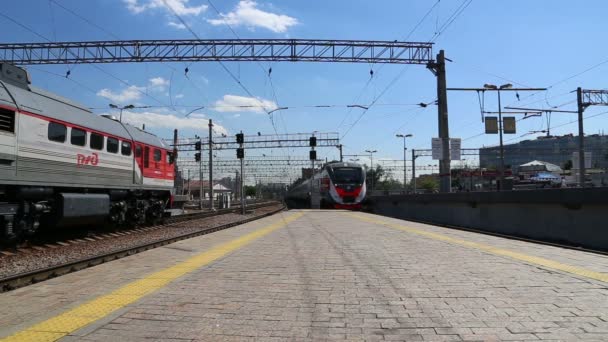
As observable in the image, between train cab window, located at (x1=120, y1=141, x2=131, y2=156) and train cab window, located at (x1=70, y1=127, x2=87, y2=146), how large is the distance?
233 centimetres

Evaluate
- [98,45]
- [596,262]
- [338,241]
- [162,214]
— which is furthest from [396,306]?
[98,45]

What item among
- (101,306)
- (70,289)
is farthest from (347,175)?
(101,306)

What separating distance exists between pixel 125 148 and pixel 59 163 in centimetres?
395

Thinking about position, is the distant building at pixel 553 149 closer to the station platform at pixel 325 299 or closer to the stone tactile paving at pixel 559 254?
the stone tactile paving at pixel 559 254

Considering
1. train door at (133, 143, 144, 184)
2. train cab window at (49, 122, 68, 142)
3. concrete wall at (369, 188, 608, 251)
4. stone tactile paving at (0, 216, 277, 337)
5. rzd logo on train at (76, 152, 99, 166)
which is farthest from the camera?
train door at (133, 143, 144, 184)

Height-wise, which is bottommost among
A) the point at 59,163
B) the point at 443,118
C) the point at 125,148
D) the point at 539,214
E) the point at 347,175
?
the point at 539,214

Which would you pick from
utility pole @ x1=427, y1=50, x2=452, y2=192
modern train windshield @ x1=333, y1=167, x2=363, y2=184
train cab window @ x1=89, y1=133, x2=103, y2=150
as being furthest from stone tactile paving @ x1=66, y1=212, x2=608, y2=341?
modern train windshield @ x1=333, y1=167, x2=363, y2=184

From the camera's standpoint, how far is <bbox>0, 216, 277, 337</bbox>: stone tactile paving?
553cm

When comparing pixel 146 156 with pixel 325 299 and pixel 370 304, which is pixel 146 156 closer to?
pixel 325 299

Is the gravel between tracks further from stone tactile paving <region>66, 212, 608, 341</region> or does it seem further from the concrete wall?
the concrete wall

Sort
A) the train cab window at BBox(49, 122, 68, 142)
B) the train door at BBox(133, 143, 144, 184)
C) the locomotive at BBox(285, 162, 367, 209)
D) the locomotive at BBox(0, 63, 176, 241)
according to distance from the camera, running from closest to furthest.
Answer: the locomotive at BBox(0, 63, 176, 241)
the train cab window at BBox(49, 122, 68, 142)
the train door at BBox(133, 143, 144, 184)
the locomotive at BBox(285, 162, 367, 209)

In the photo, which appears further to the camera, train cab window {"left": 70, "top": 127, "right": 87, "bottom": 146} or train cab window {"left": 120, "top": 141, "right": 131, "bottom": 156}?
train cab window {"left": 120, "top": 141, "right": 131, "bottom": 156}

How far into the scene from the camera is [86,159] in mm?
13727

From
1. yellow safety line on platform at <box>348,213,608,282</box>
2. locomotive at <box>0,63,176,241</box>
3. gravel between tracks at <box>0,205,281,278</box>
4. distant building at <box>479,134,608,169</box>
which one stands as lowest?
gravel between tracks at <box>0,205,281,278</box>
